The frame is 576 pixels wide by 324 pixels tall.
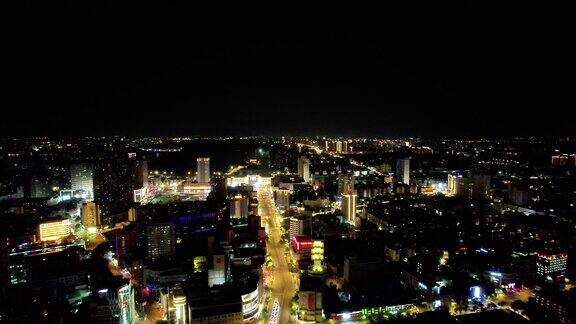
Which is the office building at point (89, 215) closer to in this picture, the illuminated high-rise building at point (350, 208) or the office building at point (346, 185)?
the illuminated high-rise building at point (350, 208)

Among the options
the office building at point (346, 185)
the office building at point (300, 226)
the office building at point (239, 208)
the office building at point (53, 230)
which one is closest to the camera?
the office building at point (300, 226)

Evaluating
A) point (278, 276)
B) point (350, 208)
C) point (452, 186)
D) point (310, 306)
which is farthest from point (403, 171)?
point (310, 306)

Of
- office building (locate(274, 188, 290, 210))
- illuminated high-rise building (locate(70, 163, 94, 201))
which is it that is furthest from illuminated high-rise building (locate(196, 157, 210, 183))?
office building (locate(274, 188, 290, 210))

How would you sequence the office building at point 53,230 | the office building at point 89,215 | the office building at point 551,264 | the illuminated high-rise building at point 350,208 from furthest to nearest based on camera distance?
the illuminated high-rise building at point 350,208 → the office building at point 89,215 → the office building at point 53,230 → the office building at point 551,264

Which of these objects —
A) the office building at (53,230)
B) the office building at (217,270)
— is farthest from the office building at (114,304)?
the office building at (53,230)

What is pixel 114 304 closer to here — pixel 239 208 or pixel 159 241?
pixel 159 241

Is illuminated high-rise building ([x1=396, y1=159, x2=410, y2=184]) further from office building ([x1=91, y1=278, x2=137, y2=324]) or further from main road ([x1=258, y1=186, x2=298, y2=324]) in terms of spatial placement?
office building ([x1=91, y1=278, x2=137, y2=324])
